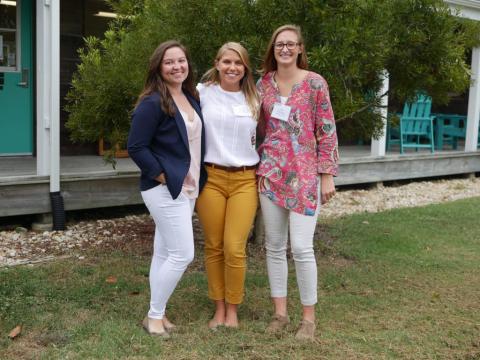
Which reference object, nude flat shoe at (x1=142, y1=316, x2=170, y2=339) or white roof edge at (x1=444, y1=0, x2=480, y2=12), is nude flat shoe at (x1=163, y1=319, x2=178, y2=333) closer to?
nude flat shoe at (x1=142, y1=316, x2=170, y2=339)

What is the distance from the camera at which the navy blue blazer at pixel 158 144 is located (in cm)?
326

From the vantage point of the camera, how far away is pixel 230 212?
11.6ft

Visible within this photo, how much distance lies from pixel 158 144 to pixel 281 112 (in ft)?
2.26

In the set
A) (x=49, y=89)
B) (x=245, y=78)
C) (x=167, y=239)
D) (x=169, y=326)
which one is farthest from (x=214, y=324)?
(x=49, y=89)

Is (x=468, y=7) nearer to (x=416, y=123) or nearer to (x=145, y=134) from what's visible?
(x=416, y=123)

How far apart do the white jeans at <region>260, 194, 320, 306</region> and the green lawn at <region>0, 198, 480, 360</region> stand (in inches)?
10.8

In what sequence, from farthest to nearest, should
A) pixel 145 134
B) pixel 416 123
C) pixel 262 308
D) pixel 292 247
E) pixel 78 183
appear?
pixel 416 123 < pixel 78 183 < pixel 262 308 < pixel 292 247 < pixel 145 134

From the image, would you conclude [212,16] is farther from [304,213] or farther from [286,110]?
[304,213]

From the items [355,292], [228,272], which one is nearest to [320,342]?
[228,272]

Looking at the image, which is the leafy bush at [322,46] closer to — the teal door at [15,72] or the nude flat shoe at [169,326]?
the nude flat shoe at [169,326]

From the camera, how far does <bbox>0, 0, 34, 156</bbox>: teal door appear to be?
24.4 ft

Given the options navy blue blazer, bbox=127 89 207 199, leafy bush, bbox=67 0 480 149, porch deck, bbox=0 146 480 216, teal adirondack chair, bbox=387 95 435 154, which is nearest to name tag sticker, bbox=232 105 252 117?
navy blue blazer, bbox=127 89 207 199

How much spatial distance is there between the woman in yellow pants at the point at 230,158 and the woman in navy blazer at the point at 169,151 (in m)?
0.08

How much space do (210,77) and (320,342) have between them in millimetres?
1616
